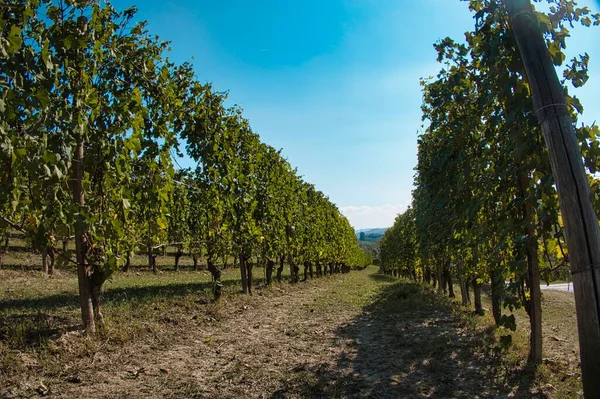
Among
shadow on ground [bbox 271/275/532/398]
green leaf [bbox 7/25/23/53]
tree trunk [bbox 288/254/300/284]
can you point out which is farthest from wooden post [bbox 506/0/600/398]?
tree trunk [bbox 288/254/300/284]

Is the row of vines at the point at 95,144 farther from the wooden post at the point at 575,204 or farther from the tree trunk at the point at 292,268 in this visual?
the tree trunk at the point at 292,268

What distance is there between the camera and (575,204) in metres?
2.25

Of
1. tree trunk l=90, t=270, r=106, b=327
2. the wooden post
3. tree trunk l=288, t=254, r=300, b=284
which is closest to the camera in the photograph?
the wooden post

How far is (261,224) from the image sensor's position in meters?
16.2

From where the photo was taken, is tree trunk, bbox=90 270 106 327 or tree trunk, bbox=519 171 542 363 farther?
tree trunk, bbox=90 270 106 327

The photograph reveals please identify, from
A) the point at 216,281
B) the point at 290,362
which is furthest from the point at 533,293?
the point at 216,281

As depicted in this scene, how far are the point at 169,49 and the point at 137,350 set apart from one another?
6018 mm

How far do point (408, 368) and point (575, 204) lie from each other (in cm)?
481

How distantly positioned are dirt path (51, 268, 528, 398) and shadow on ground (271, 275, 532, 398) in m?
0.01

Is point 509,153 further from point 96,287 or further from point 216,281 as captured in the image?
point 216,281

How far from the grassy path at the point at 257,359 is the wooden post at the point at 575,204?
3280 millimetres

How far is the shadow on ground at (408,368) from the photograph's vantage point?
5160 mm

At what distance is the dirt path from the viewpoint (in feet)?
16.8

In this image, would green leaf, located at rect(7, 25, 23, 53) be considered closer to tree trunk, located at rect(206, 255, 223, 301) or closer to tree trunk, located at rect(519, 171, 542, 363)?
tree trunk, located at rect(519, 171, 542, 363)
